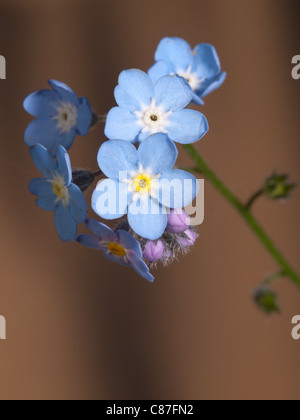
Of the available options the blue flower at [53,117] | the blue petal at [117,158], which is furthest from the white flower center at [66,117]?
the blue petal at [117,158]

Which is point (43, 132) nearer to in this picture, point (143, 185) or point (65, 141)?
point (65, 141)

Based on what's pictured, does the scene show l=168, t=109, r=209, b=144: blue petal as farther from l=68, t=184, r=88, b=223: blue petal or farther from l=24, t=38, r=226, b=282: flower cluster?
l=68, t=184, r=88, b=223: blue petal

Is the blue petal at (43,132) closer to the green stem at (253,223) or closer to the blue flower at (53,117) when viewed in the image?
the blue flower at (53,117)

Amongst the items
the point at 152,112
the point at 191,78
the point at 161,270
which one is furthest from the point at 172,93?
the point at 161,270

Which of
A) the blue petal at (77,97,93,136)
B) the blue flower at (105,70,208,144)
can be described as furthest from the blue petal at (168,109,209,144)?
the blue petal at (77,97,93,136)

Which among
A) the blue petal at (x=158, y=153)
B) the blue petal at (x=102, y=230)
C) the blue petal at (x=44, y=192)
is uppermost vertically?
the blue petal at (x=44, y=192)

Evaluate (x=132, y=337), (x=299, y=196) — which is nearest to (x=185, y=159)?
(x=299, y=196)
